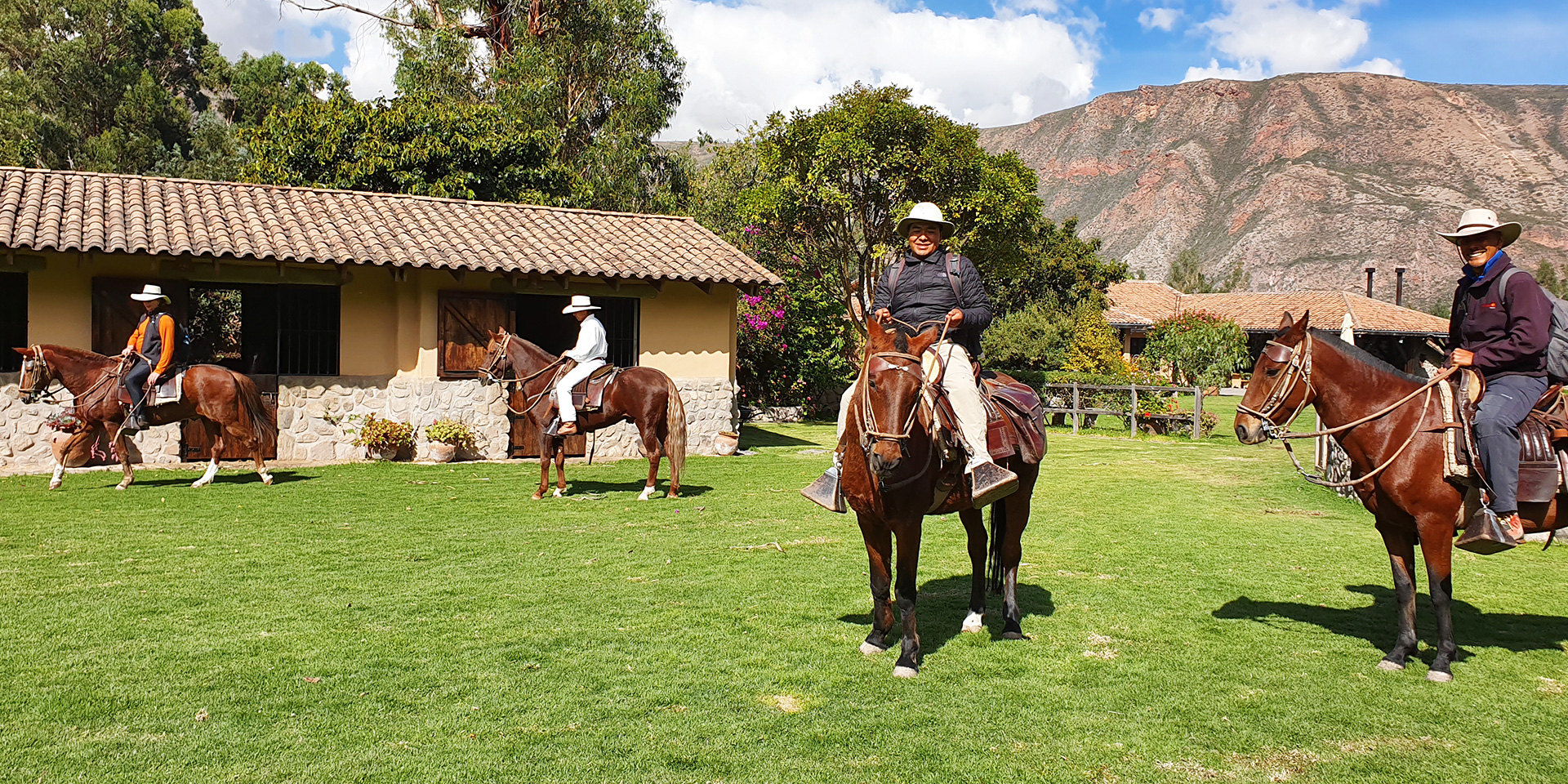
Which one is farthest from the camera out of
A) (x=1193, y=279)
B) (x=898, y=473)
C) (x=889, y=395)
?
(x=1193, y=279)

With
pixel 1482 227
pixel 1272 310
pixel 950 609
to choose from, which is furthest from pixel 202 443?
pixel 1272 310

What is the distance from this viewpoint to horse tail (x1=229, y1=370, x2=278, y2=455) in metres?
12.2

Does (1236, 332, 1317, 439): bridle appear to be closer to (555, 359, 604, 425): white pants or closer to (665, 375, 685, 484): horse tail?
(665, 375, 685, 484): horse tail

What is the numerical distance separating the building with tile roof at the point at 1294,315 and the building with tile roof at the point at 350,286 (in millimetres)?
29806

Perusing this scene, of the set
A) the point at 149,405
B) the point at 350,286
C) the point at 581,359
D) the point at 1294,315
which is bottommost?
the point at 149,405

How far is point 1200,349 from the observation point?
1356 inches

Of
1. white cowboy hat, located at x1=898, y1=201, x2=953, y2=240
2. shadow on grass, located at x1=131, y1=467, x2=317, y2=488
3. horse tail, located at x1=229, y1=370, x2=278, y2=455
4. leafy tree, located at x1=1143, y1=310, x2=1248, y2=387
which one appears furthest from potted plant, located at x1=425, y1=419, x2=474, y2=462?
leafy tree, located at x1=1143, y1=310, x2=1248, y2=387

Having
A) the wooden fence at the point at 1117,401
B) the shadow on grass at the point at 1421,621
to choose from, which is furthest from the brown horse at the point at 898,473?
the wooden fence at the point at 1117,401

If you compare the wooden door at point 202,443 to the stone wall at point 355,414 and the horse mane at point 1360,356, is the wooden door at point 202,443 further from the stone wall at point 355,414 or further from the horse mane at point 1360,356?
the horse mane at point 1360,356

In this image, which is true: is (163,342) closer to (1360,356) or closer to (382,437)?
(382,437)

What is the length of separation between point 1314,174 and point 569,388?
103 metres

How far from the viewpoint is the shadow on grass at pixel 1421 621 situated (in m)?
6.12

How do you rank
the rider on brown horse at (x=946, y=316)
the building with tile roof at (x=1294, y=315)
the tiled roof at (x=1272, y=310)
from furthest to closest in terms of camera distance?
1. the tiled roof at (x=1272, y=310)
2. the building with tile roof at (x=1294, y=315)
3. the rider on brown horse at (x=946, y=316)

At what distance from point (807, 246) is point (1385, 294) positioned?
65411mm
